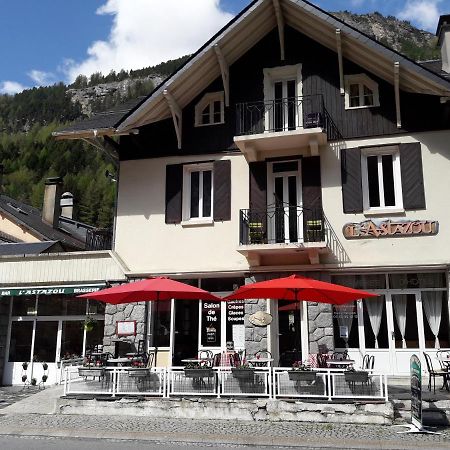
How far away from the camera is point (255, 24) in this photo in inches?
623

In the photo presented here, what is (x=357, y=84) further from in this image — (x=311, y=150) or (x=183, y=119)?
(x=183, y=119)

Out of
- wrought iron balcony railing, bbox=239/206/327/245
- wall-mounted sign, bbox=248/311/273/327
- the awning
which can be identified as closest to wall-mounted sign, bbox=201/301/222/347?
wall-mounted sign, bbox=248/311/273/327

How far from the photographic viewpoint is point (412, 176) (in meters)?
14.4

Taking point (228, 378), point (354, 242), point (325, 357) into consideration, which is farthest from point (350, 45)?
point (228, 378)

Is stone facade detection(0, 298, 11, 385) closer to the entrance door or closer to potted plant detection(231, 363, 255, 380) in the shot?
the entrance door

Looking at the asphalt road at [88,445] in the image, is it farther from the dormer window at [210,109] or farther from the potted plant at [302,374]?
the dormer window at [210,109]

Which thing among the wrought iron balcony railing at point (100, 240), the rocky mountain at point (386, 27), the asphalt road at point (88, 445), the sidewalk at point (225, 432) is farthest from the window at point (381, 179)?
the rocky mountain at point (386, 27)

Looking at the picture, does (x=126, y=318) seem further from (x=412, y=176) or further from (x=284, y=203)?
(x=412, y=176)

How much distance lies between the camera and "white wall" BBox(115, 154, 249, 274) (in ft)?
50.5

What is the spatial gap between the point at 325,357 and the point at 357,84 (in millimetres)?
8013

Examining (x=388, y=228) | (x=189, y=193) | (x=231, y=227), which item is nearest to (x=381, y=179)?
(x=388, y=228)

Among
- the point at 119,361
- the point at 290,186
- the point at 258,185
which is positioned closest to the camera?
the point at 119,361

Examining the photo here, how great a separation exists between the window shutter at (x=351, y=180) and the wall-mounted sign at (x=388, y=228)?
47 centimetres

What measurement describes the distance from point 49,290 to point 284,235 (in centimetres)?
770
